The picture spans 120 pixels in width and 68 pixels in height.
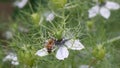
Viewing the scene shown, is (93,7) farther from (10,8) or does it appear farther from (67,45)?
(10,8)

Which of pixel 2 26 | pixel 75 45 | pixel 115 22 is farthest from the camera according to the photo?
pixel 2 26

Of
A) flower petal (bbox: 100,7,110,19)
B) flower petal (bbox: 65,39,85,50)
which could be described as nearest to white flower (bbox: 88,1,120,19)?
flower petal (bbox: 100,7,110,19)

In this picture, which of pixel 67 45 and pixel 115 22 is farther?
pixel 115 22

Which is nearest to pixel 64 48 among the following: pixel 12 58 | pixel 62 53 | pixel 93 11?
pixel 62 53

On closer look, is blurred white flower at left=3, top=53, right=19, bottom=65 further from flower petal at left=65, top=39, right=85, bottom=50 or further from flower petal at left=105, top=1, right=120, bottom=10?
flower petal at left=105, top=1, right=120, bottom=10

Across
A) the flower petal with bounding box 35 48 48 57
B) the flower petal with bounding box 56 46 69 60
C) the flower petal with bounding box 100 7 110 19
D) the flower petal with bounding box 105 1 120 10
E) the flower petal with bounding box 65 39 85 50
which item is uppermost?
the flower petal with bounding box 105 1 120 10

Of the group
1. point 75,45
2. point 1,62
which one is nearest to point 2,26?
point 1,62

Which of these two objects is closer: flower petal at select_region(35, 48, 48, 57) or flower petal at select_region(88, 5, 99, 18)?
flower petal at select_region(35, 48, 48, 57)

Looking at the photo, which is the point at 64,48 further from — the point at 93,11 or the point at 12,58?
the point at 93,11
